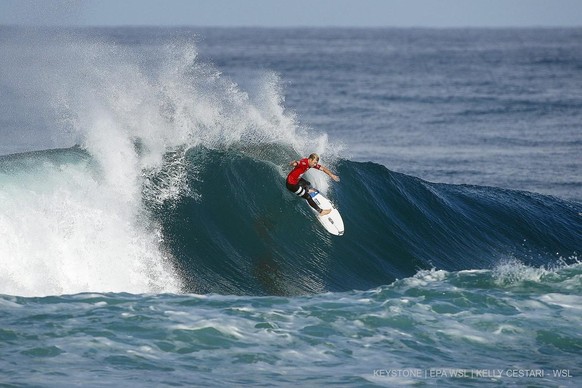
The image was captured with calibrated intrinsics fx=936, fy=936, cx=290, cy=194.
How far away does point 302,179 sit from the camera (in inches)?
626

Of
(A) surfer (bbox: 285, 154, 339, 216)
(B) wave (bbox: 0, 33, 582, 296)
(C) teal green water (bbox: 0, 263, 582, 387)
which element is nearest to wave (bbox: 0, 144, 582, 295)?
(B) wave (bbox: 0, 33, 582, 296)

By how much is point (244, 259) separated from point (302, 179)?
183 centimetres

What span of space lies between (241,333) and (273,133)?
841cm

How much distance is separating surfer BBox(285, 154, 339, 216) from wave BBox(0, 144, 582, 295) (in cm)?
52

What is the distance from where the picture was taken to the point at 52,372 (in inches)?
390

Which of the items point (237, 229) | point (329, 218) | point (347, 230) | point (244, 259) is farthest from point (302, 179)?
point (244, 259)

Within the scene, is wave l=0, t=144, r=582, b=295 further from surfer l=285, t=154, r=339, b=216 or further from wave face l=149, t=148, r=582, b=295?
surfer l=285, t=154, r=339, b=216

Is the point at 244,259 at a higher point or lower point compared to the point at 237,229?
lower

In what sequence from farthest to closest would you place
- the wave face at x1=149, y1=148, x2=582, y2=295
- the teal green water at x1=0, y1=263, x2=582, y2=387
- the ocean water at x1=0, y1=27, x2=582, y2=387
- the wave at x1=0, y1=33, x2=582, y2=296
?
the wave face at x1=149, y1=148, x2=582, y2=295
the wave at x1=0, y1=33, x2=582, y2=296
the ocean water at x1=0, y1=27, x2=582, y2=387
the teal green water at x1=0, y1=263, x2=582, y2=387

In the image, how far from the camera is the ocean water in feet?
34.7

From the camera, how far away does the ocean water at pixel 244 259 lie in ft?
34.7

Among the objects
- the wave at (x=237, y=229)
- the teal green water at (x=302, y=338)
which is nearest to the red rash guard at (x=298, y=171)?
the wave at (x=237, y=229)

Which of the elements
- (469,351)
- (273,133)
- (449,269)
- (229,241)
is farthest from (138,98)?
(469,351)

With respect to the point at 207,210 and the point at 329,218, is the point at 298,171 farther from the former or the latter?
the point at 207,210
